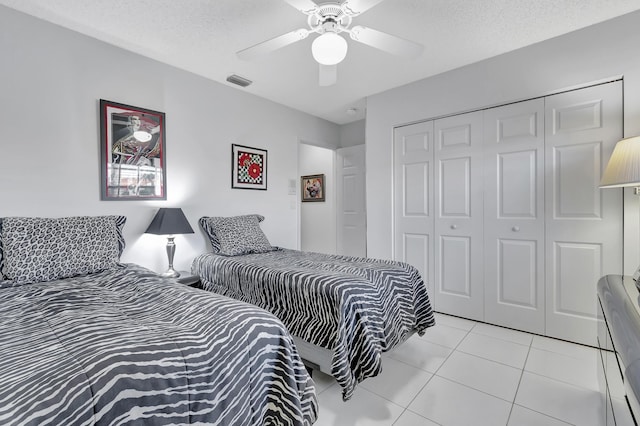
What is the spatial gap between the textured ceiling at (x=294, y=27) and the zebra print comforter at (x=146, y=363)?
5.76ft

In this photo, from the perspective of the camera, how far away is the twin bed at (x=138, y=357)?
28.5 inches

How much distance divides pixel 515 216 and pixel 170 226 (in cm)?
290

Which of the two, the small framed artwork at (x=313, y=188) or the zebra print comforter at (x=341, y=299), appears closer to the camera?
the zebra print comforter at (x=341, y=299)

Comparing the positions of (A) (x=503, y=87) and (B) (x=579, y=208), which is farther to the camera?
(A) (x=503, y=87)

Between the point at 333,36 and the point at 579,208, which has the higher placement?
the point at 333,36

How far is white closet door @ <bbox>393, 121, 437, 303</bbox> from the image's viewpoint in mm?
3027

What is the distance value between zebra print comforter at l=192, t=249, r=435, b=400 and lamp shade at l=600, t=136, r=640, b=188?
1.26 m

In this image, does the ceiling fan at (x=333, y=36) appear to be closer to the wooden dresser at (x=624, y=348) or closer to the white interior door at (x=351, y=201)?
the wooden dresser at (x=624, y=348)

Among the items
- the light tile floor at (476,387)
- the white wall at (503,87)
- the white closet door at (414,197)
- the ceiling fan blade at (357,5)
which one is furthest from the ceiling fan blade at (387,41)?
the light tile floor at (476,387)

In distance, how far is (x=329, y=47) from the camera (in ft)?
5.32

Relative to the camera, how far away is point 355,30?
1.71m

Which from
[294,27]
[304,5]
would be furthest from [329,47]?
[294,27]

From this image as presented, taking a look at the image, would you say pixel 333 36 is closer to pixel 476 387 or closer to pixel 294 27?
pixel 294 27

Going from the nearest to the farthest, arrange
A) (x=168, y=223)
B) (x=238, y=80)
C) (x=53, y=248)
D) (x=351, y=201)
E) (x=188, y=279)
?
(x=53, y=248)
(x=168, y=223)
(x=188, y=279)
(x=238, y=80)
(x=351, y=201)
